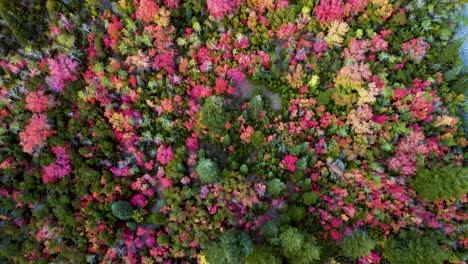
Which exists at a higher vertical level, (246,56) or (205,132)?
(246,56)

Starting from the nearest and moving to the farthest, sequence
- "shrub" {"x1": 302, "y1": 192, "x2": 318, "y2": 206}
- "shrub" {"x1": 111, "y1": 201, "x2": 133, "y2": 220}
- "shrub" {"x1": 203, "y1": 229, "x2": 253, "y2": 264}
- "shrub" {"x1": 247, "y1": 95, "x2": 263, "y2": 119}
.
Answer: "shrub" {"x1": 203, "y1": 229, "x2": 253, "y2": 264} → "shrub" {"x1": 302, "y1": 192, "x2": 318, "y2": 206} → "shrub" {"x1": 111, "y1": 201, "x2": 133, "y2": 220} → "shrub" {"x1": 247, "y1": 95, "x2": 263, "y2": 119}

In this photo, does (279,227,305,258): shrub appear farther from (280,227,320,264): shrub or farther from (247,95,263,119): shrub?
(247,95,263,119): shrub

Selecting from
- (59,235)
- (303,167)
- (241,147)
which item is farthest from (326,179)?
(59,235)

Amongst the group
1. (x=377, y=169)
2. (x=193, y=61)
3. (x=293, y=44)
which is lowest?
(x=377, y=169)

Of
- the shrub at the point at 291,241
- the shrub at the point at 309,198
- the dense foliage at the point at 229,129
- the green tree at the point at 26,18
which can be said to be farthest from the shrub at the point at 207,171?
the green tree at the point at 26,18

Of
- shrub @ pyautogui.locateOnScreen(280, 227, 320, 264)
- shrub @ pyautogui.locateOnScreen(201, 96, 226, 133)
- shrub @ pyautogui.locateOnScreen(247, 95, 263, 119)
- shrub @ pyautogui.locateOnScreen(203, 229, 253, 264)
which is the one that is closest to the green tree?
shrub @ pyautogui.locateOnScreen(201, 96, 226, 133)

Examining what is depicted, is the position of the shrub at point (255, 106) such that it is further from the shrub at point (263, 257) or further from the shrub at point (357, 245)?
the shrub at point (357, 245)

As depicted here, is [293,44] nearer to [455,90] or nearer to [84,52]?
[455,90]
